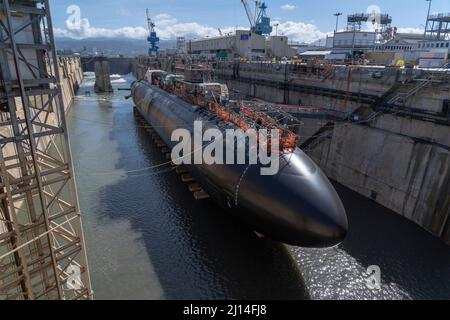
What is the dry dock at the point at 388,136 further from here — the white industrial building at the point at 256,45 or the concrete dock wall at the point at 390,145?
the white industrial building at the point at 256,45

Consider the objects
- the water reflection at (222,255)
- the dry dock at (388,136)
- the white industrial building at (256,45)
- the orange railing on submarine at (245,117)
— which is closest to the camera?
the water reflection at (222,255)

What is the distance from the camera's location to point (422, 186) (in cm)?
2214

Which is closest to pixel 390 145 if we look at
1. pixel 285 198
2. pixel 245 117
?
pixel 245 117

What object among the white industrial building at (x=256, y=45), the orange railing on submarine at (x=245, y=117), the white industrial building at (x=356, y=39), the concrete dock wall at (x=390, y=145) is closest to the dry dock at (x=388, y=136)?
the concrete dock wall at (x=390, y=145)

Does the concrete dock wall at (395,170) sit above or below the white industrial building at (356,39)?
below

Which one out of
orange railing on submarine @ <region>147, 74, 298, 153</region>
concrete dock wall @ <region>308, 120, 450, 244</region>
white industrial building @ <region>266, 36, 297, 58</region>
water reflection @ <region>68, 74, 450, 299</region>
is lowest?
water reflection @ <region>68, 74, 450, 299</region>

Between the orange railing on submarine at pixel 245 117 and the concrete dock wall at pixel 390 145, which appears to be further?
the concrete dock wall at pixel 390 145

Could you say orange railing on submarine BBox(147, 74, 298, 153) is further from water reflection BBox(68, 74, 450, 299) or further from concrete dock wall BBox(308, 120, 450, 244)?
concrete dock wall BBox(308, 120, 450, 244)

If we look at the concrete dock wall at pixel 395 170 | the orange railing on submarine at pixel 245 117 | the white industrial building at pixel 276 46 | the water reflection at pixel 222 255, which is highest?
the white industrial building at pixel 276 46

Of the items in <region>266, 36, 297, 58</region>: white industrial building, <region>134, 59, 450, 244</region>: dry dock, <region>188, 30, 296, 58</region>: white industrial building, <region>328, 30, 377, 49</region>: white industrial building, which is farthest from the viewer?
<region>328, 30, 377, 49</region>: white industrial building

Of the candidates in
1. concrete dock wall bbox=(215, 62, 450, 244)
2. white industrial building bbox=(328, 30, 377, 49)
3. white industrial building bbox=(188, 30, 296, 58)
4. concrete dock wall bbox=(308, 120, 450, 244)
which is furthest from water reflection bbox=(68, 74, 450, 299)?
white industrial building bbox=(328, 30, 377, 49)

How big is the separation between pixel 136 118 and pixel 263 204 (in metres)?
42.1

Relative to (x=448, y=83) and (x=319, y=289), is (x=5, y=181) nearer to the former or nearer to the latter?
(x=319, y=289)

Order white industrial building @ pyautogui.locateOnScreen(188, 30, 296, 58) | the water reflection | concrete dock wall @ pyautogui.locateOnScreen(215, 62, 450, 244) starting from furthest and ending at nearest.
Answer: white industrial building @ pyautogui.locateOnScreen(188, 30, 296, 58) < concrete dock wall @ pyautogui.locateOnScreen(215, 62, 450, 244) < the water reflection
